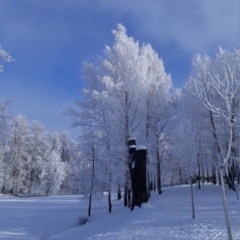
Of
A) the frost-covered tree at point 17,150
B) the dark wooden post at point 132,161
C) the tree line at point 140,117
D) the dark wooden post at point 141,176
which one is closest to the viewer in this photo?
the dark wooden post at point 141,176

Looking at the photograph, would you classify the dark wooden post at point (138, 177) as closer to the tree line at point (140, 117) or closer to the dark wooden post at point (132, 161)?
the dark wooden post at point (132, 161)

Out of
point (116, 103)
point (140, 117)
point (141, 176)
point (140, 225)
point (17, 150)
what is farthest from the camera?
point (17, 150)

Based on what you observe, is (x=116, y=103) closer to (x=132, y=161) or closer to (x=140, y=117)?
(x=140, y=117)

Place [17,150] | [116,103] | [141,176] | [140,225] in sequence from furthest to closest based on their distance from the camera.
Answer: [17,150] < [116,103] < [141,176] < [140,225]

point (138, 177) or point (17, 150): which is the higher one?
point (17, 150)

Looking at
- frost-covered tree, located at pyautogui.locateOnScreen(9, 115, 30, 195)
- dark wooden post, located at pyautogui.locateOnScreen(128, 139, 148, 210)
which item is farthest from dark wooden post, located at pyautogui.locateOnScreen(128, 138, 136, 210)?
frost-covered tree, located at pyautogui.locateOnScreen(9, 115, 30, 195)

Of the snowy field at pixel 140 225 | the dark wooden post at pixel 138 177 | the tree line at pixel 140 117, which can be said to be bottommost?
the snowy field at pixel 140 225

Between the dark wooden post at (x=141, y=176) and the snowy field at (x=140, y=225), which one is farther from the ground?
the dark wooden post at (x=141, y=176)

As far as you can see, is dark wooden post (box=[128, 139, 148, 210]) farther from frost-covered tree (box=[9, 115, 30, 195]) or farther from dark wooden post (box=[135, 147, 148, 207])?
frost-covered tree (box=[9, 115, 30, 195])

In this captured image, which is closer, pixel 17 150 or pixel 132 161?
pixel 132 161

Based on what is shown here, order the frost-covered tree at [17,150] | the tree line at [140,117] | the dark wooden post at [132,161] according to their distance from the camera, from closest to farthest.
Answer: the dark wooden post at [132,161] → the tree line at [140,117] → the frost-covered tree at [17,150]

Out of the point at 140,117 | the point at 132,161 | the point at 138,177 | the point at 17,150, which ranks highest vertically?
the point at 17,150

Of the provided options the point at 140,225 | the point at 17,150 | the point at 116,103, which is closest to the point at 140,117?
the point at 116,103

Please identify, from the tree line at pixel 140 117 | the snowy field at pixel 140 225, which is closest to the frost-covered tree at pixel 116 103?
the tree line at pixel 140 117
